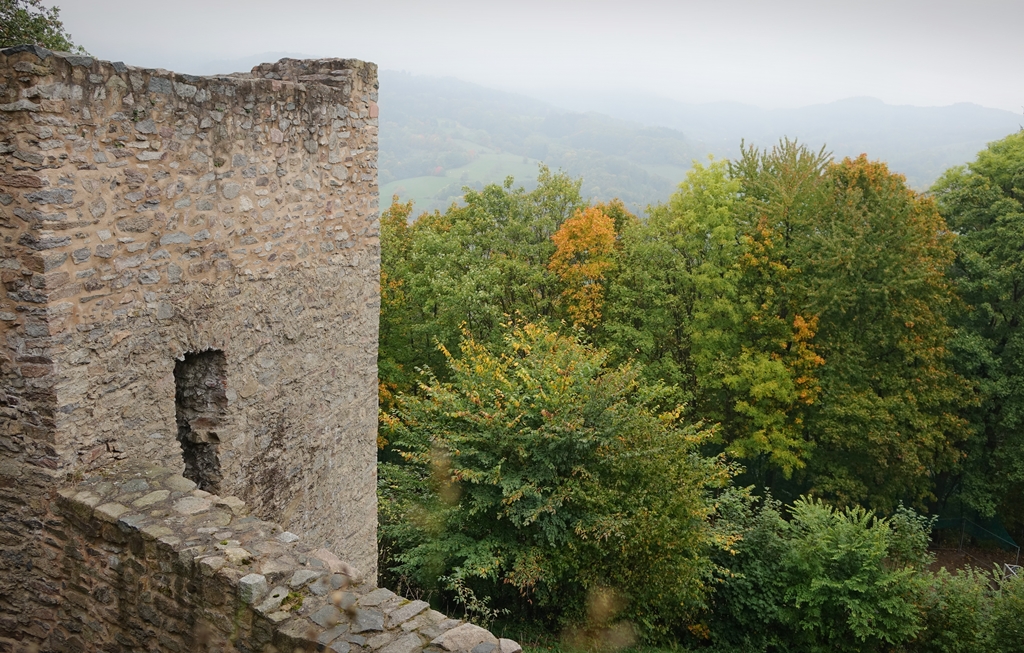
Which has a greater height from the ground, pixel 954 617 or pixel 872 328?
pixel 872 328

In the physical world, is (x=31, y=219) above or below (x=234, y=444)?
above

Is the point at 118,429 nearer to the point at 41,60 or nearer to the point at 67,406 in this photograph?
the point at 67,406

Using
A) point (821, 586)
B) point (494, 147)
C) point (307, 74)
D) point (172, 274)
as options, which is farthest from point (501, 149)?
point (172, 274)

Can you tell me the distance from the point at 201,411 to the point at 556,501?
613 cm

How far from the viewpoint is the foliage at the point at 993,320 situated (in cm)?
2006

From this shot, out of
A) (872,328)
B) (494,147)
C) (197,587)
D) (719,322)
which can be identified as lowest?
(719,322)

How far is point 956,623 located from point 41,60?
15.2 m

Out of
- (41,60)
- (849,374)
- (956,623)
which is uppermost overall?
(41,60)

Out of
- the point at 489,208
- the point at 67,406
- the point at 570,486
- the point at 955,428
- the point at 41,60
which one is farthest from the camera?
the point at 489,208

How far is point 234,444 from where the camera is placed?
594 cm

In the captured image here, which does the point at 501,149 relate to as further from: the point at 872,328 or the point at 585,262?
the point at 872,328

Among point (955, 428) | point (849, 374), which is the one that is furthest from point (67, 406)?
point (955, 428)

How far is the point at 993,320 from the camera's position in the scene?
21000 millimetres

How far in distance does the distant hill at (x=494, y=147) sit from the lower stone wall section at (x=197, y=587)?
182ft
